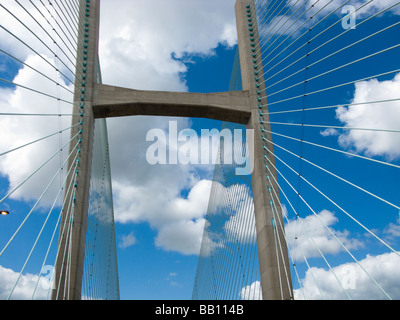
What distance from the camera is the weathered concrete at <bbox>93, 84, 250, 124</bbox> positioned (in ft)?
36.1

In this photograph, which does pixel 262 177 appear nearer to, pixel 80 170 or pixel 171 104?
pixel 171 104

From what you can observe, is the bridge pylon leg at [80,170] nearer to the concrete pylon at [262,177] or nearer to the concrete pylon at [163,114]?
the concrete pylon at [163,114]

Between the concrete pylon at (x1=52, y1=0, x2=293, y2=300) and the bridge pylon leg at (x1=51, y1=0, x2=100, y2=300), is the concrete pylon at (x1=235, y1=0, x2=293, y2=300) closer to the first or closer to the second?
the concrete pylon at (x1=52, y1=0, x2=293, y2=300)

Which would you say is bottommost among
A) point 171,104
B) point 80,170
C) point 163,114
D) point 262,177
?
point 262,177

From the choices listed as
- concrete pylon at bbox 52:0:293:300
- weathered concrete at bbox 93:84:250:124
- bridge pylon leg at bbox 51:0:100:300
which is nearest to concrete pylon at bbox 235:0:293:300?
concrete pylon at bbox 52:0:293:300

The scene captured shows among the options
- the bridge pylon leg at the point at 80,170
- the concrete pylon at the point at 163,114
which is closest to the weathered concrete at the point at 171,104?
the concrete pylon at the point at 163,114

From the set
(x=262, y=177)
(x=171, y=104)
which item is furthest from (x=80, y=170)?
(x=262, y=177)

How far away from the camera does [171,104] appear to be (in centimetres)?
1124

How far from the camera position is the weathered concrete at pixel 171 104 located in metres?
11.0

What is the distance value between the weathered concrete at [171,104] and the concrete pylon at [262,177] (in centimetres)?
47

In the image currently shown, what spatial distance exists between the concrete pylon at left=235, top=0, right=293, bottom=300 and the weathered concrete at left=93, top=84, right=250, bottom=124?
0.47 m

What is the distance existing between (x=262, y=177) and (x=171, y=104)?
344 centimetres

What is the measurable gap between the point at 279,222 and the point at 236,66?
6.66m
